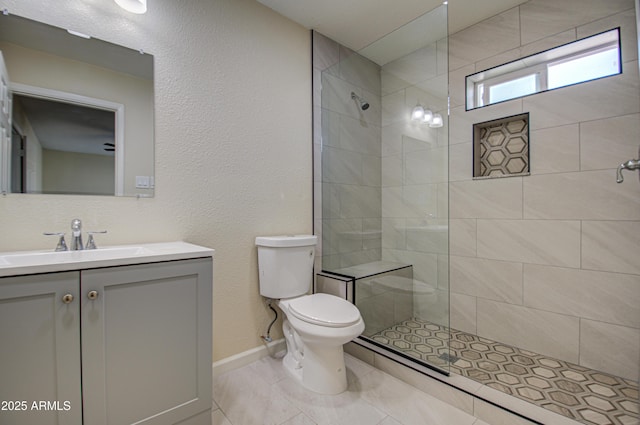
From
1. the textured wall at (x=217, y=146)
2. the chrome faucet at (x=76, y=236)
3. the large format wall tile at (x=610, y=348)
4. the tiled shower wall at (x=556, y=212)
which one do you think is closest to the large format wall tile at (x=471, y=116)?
the tiled shower wall at (x=556, y=212)

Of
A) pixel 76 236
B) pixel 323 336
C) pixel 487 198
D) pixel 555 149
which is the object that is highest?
pixel 555 149

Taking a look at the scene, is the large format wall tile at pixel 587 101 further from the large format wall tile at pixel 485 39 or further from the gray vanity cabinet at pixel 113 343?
the gray vanity cabinet at pixel 113 343

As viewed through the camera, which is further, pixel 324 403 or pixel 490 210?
pixel 490 210

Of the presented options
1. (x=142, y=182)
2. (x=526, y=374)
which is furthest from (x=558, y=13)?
(x=142, y=182)

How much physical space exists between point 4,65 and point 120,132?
1.55 ft

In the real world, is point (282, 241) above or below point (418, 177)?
below

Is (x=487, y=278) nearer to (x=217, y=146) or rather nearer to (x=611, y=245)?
(x=611, y=245)

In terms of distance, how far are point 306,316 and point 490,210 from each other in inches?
63.9

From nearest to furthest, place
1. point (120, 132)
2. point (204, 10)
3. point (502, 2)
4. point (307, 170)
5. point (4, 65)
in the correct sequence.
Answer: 1. point (4, 65)
2. point (120, 132)
3. point (204, 10)
4. point (502, 2)
5. point (307, 170)

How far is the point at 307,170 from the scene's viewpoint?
232 centimetres

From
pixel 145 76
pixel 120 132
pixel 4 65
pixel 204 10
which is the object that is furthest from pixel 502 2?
pixel 4 65

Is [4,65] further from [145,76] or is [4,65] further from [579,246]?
[579,246]

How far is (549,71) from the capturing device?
203 cm

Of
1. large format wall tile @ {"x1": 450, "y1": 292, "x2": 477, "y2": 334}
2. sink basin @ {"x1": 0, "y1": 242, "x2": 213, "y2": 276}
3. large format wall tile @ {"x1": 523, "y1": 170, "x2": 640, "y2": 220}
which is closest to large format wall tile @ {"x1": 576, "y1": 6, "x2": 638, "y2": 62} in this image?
large format wall tile @ {"x1": 523, "y1": 170, "x2": 640, "y2": 220}
